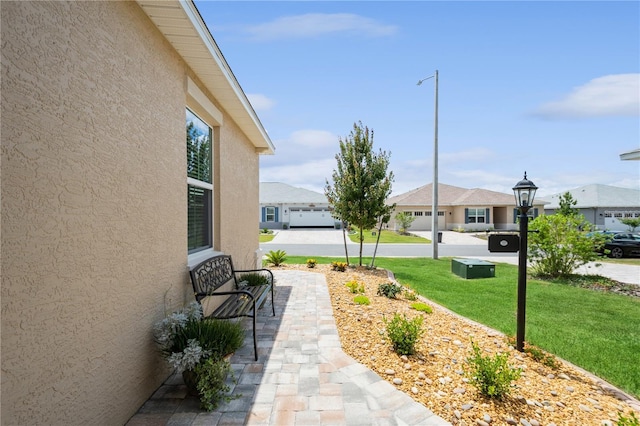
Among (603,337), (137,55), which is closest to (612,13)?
(603,337)

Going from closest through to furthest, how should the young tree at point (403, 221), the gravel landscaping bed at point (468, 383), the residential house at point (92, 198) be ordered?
the residential house at point (92, 198), the gravel landscaping bed at point (468, 383), the young tree at point (403, 221)

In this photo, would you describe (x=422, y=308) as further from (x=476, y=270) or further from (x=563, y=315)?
(x=476, y=270)

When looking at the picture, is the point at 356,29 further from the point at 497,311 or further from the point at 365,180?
the point at 497,311

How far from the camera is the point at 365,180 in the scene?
1102 centimetres

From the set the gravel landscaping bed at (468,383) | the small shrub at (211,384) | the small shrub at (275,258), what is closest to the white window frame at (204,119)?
the small shrub at (211,384)

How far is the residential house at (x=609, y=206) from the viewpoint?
116ft

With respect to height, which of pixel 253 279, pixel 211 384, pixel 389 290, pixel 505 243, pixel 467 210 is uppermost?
pixel 467 210

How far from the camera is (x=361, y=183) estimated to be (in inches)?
434

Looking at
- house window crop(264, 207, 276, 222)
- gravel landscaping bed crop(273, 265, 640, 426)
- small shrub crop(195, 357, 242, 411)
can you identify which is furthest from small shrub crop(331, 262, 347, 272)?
house window crop(264, 207, 276, 222)

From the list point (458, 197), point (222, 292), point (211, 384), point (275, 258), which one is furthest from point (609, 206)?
point (211, 384)

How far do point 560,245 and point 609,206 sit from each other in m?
36.9

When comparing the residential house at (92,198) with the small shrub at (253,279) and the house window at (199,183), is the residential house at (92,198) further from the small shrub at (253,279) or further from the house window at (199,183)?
the small shrub at (253,279)

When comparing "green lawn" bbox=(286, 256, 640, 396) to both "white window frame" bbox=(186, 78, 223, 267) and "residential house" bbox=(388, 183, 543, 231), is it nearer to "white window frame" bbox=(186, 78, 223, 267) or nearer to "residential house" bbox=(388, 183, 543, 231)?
"white window frame" bbox=(186, 78, 223, 267)

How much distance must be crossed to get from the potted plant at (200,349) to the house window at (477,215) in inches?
1389
